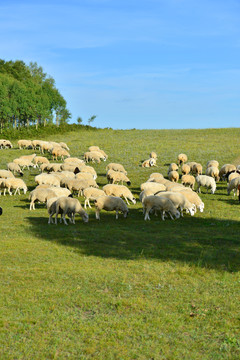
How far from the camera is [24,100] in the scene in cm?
9175

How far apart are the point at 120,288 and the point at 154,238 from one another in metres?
6.43

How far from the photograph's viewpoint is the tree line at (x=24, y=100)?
87.8 meters

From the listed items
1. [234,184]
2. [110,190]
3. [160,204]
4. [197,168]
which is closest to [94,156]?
[197,168]

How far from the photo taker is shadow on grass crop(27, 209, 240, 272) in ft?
50.1

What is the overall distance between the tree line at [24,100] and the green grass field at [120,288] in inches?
2751

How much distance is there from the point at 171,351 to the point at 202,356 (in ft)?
2.29

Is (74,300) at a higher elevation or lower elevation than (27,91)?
lower

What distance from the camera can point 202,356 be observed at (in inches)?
335

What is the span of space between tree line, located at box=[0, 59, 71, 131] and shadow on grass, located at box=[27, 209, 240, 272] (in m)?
70.7

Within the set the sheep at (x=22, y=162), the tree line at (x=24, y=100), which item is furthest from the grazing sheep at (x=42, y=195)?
the tree line at (x=24, y=100)

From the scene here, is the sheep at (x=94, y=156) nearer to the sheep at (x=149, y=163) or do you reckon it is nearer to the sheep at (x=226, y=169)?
the sheep at (x=149, y=163)

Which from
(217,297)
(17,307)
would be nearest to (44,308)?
(17,307)

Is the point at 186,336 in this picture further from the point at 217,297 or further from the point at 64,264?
the point at 64,264

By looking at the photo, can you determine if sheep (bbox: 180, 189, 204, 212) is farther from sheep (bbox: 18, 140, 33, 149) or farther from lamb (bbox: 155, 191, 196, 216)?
sheep (bbox: 18, 140, 33, 149)
